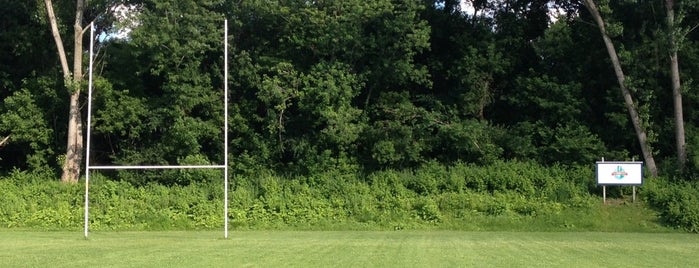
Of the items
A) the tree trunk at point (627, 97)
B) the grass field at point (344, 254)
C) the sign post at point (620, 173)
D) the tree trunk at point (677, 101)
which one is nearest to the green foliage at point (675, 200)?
the sign post at point (620, 173)

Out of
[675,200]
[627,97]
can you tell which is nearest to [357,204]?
[675,200]

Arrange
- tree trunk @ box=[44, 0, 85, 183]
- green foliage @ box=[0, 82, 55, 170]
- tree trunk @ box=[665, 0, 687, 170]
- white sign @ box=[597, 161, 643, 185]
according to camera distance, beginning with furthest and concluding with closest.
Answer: green foliage @ box=[0, 82, 55, 170]
tree trunk @ box=[44, 0, 85, 183]
tree trunk @ box=[665, 0, 687, 170]
white sign @ box=[597, 161, 643, 185]

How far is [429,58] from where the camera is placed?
35562 mm

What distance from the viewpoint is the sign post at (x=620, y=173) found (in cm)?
2484

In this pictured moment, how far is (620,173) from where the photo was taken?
987 inches

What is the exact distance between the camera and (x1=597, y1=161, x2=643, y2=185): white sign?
81.5 feet

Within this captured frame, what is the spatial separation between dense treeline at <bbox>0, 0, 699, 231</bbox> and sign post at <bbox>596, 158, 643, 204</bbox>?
3.37 meters

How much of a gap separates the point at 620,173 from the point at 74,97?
26272 millimetres

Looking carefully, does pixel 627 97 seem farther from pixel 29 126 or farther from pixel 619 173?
Answer: pixel 29 126

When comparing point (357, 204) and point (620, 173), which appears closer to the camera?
point (620, 173)

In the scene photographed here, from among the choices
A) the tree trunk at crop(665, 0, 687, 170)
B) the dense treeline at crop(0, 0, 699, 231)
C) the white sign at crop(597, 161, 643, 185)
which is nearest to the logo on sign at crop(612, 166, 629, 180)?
the white sign at crop(597, 161, 643, 185)

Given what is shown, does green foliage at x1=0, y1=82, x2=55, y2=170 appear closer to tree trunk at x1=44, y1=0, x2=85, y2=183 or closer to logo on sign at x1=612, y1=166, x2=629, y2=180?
tree trunk at x1=44, y1=0, x2=85, y2=183

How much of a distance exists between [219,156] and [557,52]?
18926 mm

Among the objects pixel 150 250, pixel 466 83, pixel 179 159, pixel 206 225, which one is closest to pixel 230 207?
pixel 206 225
